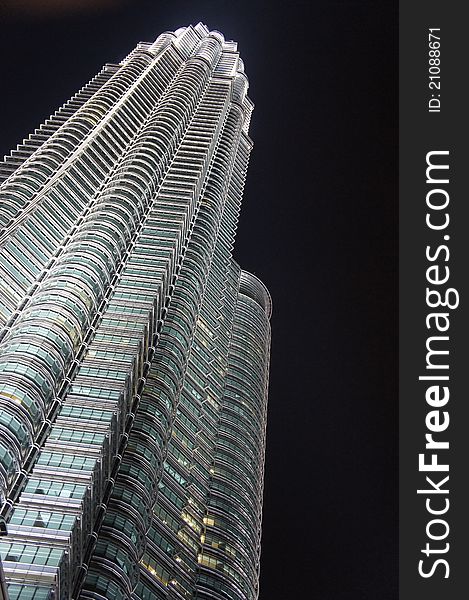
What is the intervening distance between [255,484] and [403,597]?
205 ft

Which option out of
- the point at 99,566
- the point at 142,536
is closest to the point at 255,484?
the point at 142,536

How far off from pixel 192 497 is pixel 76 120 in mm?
68105

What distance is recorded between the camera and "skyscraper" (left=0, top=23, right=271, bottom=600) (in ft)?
232

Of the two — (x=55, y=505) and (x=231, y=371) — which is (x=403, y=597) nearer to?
(x=55, y=505)

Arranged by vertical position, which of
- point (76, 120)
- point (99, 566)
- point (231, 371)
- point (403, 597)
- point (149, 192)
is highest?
point (76, 120)

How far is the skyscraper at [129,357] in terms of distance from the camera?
70750 mm

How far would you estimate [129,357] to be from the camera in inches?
3514

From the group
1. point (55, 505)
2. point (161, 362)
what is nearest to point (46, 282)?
point (161, 362)

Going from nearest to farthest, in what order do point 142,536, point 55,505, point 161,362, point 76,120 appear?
point 55,505 < point 142,536 < point 161,362 < point 76,120

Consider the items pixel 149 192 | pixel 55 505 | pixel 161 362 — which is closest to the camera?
pixel 55 505

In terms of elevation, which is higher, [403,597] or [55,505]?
[55,505]

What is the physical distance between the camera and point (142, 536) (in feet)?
253

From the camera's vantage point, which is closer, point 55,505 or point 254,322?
point 55,505

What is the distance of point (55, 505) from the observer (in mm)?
69750
